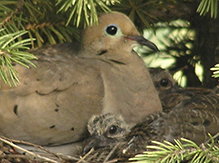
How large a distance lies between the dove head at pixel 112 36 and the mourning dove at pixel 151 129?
0.38 metres

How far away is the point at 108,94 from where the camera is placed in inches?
106

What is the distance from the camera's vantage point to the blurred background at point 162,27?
8.91 ft

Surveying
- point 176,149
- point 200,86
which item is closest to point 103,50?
point 200,86

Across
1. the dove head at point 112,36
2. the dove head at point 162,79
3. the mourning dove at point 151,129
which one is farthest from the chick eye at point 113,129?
the dove head at point 162,79

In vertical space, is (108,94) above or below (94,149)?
above

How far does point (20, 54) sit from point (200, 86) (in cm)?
158

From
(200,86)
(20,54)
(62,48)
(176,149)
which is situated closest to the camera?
(176,149)

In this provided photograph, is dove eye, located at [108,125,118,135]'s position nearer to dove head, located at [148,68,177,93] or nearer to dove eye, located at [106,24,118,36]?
dove eye, located at [106,24,118,36]

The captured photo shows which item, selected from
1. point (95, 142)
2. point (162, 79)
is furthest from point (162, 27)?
point (95, 142)

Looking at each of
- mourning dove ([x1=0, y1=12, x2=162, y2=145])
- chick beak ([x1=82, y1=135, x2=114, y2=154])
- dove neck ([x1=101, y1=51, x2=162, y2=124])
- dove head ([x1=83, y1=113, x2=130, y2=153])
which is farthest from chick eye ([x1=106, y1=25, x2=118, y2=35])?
chick beak ([x1=82, y1=135, x2=114, y2=154])

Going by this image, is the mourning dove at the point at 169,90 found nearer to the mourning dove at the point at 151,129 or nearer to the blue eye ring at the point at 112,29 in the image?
the mourning dove at the point at 151,129

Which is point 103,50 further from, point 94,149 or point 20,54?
point 20,54

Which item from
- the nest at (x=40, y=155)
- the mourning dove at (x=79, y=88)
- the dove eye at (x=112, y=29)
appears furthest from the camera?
the dove eye at (x=112, y=29)

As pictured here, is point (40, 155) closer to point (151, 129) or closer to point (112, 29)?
point (151, 129)
